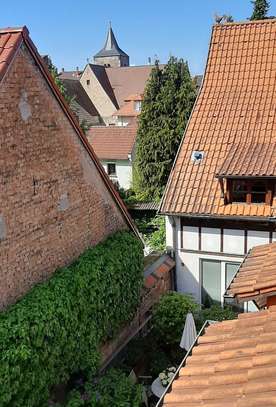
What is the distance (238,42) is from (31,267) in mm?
12064

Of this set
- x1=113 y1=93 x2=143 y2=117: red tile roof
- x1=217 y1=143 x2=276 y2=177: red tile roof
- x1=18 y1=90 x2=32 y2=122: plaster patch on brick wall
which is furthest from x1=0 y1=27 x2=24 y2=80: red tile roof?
x1=113 y1=93 x2=143 y2=117: red tile roof

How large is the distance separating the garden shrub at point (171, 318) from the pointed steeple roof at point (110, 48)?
87.6 metres

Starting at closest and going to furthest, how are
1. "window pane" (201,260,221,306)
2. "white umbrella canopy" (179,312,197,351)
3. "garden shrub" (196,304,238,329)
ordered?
"white umbrella canopy" (179,312,197,351), "garden shrub" (196,304,238,329), "window pane" (201,260,221,306)

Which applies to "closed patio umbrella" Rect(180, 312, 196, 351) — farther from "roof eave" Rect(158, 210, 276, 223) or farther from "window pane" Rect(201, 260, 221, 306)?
"roof eave" Rect(158, 210, 276, 223)

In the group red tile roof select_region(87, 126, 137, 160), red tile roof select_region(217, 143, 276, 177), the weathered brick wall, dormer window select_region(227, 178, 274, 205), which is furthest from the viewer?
red tile roof select_region(87, 126, 137, 160)

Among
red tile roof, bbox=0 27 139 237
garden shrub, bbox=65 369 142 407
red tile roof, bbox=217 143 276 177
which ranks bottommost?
garden shrub, bbox=65 369 142 407

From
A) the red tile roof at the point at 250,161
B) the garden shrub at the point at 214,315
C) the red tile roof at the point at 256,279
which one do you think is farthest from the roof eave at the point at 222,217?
the red tile roof at the point at 256,279

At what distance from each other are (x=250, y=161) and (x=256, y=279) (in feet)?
25.6

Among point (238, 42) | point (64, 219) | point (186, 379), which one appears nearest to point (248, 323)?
point (186, 379)

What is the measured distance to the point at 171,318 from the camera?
13.1 meters

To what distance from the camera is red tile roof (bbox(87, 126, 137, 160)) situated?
1335 inches

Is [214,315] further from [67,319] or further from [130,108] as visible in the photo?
[130,108]

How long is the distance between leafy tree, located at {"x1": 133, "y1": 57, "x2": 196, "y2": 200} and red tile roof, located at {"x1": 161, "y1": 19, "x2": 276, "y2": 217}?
1014 cm

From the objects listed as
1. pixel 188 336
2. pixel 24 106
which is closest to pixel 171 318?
pixel 188 336
